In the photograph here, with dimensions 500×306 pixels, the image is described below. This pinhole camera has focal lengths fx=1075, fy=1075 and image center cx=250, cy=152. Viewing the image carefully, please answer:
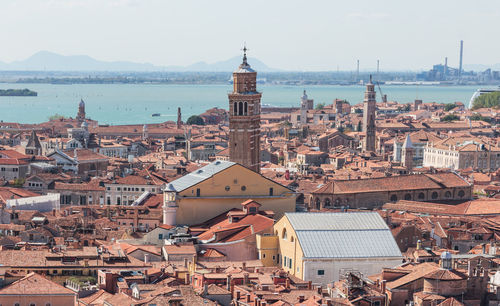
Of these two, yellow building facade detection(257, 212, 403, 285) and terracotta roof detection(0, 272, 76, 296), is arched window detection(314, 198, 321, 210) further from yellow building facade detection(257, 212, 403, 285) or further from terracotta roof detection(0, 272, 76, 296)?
terracotta roof detection(0, 272, 76, 296)

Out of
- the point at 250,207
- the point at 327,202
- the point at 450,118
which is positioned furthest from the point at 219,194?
the point at 450,118

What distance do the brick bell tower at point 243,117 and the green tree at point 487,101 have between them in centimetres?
8434

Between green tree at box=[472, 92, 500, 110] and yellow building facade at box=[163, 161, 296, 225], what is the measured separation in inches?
3515

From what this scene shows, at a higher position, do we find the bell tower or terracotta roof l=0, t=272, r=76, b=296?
terracotta roof l=0, t=272, r=76, b=296

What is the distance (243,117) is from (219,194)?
583 centimetres

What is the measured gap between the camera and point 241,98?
→ 33688 mm

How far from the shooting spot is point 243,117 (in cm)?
3391

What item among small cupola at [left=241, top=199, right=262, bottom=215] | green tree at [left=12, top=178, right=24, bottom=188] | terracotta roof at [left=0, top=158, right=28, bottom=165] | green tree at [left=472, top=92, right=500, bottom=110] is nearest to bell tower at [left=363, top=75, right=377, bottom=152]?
terracotta roof at [left=0, top=158, right=28, bottom=165]

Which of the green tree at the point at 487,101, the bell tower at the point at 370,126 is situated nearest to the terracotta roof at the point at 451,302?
the bell tower at the point at 370,126

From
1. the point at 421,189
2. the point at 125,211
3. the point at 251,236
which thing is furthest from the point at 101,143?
the point at 251,236

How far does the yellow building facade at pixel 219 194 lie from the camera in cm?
2798

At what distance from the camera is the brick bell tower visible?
3384 cm

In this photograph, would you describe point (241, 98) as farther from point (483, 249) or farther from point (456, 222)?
point (483, 249)

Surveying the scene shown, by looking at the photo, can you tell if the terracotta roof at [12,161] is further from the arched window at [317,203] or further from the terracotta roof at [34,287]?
the terracotta roof at [34,287]
